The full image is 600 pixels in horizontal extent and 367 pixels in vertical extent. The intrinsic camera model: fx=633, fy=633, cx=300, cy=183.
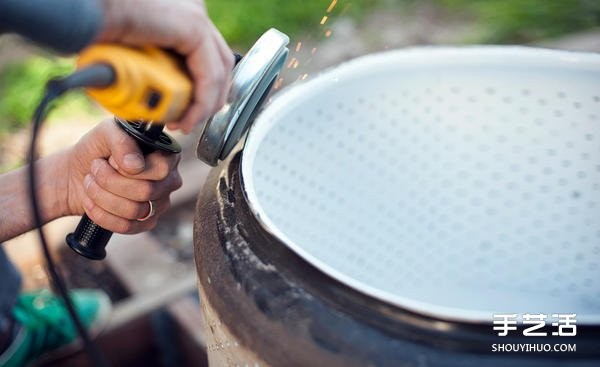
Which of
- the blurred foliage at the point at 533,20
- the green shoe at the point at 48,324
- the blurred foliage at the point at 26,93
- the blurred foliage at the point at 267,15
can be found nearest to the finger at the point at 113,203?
the green shoe at the point at 48,324

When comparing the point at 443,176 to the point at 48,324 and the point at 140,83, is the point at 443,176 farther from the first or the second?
the point at 48,324

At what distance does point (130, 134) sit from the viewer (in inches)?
27.1

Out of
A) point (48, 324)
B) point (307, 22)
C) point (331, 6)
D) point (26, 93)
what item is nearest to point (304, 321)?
point (48, 324)

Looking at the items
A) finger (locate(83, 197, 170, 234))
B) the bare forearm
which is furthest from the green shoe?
finger (locate(83, 197, 170, 234))

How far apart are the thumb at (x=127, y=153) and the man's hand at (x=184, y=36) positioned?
135 millimetres

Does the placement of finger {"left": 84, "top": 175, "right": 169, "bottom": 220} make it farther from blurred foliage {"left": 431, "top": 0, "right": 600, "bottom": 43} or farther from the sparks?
the sparks

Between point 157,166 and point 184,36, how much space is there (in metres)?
0.21

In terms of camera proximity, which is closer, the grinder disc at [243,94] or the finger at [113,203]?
the grinder disc at [243,94]

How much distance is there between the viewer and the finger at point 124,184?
2.42ft

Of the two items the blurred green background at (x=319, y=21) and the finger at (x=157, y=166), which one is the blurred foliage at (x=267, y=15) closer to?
the blurred green background at (x=319, y=21)

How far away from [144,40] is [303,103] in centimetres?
31

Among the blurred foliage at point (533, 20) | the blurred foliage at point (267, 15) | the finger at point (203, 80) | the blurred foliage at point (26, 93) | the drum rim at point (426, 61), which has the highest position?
the finger at point (203, 80)

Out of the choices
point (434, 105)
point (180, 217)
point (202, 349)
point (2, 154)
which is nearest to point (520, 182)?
point (434, 105)

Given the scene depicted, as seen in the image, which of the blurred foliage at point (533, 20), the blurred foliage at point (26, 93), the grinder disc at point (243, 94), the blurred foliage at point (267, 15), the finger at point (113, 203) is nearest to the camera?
the grinder disc at point (243, 94)
